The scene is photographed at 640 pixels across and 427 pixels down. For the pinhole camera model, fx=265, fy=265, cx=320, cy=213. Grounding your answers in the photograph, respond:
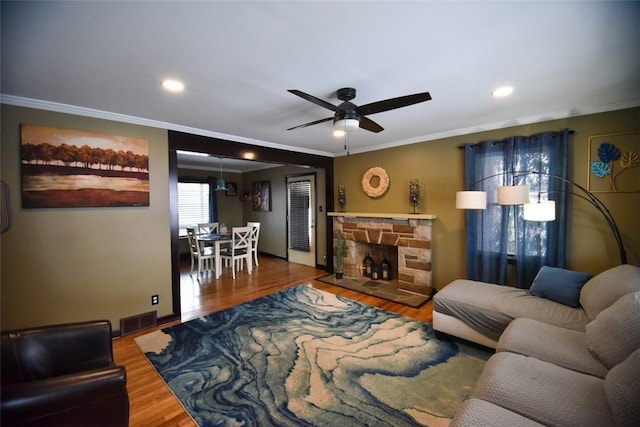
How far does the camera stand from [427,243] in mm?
4082

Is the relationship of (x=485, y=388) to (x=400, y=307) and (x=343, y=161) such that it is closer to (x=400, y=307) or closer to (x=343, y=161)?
(x=400, y=307)

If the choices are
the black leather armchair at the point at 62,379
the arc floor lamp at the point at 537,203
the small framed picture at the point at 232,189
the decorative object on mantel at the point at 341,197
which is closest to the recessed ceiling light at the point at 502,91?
the arc floor lamp at the point at 537,203

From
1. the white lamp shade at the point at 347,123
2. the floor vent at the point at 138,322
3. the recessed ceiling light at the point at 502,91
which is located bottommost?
the floor vent at the point at 138,322

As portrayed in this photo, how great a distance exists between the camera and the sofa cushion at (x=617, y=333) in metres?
1.49

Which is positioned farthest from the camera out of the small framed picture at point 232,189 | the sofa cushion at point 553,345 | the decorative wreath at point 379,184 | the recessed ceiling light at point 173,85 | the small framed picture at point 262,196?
the small framed picture at point 232,189

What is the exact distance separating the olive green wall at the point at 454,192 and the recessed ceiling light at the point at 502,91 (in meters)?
1.12

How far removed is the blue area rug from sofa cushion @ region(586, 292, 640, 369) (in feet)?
2.95

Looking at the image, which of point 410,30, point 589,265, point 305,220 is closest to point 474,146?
point 589,265

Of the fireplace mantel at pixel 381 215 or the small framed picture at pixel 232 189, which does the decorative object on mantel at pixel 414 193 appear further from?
the small framed picture at pixel 232 189

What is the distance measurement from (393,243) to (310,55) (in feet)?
11.0

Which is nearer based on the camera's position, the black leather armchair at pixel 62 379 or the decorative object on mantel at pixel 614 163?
the black leather armchair at pixel 62 379

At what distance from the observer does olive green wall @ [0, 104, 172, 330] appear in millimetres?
2475

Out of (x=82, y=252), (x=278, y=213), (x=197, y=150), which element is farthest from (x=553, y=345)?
(x=278, y=213)

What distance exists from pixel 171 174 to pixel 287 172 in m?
3.44
